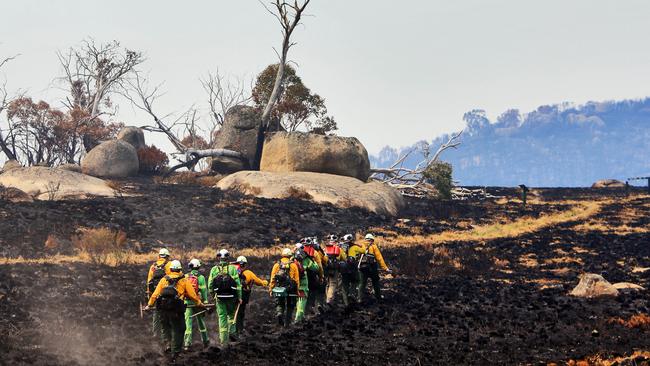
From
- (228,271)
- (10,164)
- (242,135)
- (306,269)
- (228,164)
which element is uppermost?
(242,135)

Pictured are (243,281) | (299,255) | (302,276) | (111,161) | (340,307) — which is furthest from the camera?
(111,161)

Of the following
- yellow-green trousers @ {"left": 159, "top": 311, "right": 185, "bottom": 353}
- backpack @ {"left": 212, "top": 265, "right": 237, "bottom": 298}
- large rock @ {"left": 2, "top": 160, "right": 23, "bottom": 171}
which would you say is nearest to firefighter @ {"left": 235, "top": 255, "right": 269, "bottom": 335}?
backpack @ {"left": 212, "top": 265, "right": 237, "bottom": 298}

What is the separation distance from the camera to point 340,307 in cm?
2416

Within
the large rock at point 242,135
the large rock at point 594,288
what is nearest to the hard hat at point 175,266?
the large rock at point 594,288

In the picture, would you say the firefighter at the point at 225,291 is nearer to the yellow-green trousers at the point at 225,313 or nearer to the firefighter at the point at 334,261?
the yellow-green trousers at the point at 225,313

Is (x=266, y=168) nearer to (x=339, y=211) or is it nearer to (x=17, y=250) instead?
(x=339, y=211)

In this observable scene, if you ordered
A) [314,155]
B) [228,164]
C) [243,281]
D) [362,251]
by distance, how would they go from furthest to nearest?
1. [228,164]
2. [314,155]
3. [362,251]
4. [243,281]

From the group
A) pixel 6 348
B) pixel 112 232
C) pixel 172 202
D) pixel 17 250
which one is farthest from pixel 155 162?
pixel 6 348

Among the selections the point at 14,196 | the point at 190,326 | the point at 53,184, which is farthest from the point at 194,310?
the point at 53,184

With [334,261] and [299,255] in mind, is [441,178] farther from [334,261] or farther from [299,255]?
[299,255]

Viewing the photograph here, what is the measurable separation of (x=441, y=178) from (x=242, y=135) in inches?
582

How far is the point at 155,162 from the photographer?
59.5 meters

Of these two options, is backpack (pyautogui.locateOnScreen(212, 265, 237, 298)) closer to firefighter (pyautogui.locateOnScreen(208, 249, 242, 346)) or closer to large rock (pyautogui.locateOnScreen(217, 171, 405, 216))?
firefighter (pyautogui.locateOnScreen(208, 249, 242, 346))

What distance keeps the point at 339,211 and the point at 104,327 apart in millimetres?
25160
